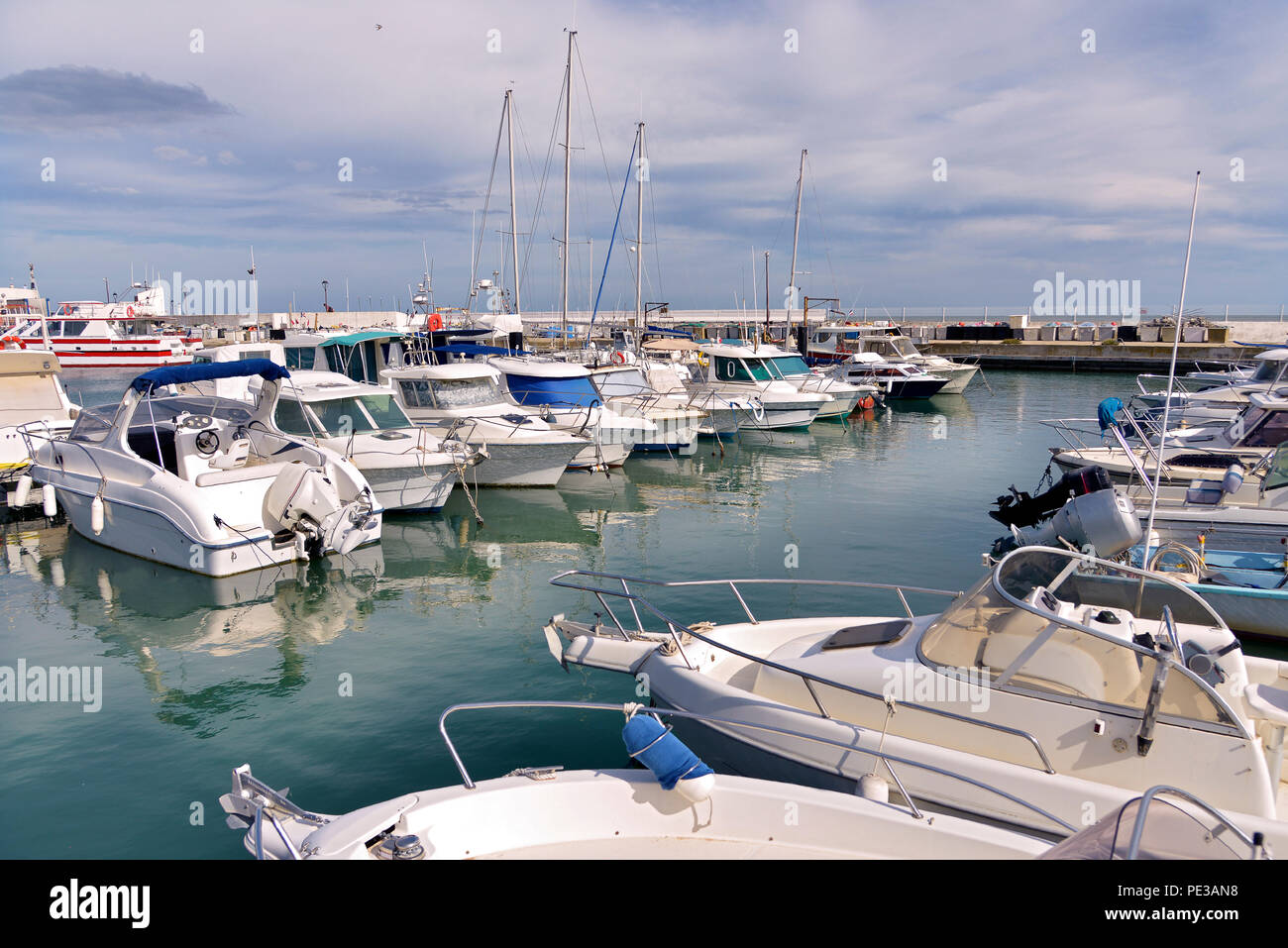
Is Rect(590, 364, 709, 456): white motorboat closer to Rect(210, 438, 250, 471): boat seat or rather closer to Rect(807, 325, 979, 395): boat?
Rect(210, 438, 250, 471): boat seat

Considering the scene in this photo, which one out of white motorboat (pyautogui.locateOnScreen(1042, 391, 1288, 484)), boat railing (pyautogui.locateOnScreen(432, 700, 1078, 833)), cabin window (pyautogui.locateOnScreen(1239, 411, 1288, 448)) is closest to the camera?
boat railing (pyautogui.locateOnScreen(432, 700, 1078, 833))

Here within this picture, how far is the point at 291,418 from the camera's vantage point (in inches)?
596

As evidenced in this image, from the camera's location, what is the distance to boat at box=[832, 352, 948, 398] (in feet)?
111

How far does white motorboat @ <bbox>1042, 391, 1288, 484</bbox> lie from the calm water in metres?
2.11

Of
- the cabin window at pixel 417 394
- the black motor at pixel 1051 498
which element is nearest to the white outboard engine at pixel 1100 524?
the black motor at pixel 1051 498

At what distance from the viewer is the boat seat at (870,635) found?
5754 mm

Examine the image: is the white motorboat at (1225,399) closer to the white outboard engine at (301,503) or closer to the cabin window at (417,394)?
the cabin window at (417,394)

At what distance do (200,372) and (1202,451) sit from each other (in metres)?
15.0

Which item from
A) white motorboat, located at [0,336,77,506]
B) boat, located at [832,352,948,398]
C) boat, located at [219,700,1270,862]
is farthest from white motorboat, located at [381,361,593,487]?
boat, located at [832,352,948,398]

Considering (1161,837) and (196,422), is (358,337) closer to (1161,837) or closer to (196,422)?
(196,422)

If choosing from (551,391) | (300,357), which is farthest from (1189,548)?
(300,357)
